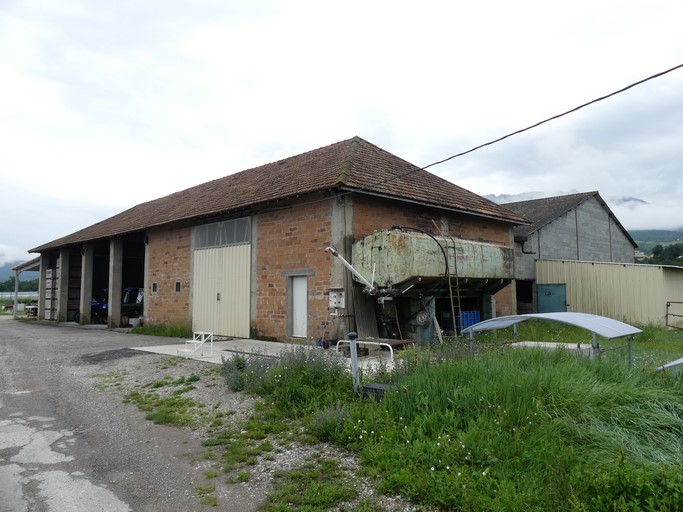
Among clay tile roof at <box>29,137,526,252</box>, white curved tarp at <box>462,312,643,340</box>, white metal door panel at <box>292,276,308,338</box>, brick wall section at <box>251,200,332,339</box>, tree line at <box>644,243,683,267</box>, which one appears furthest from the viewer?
tree line at <box>644,243,683,267</box>

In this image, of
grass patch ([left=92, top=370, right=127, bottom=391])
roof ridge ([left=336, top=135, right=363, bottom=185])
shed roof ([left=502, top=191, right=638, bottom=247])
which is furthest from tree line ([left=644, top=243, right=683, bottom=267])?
grass patch ([left=92, top=370, right=127, bottom=391])

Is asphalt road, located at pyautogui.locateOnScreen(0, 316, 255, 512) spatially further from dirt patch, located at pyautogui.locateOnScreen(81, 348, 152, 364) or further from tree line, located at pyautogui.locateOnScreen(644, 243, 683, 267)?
tree line, located at pyautogui.locateOnScreen(644, 243, 683, 267)

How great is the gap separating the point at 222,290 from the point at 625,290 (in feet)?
50.4

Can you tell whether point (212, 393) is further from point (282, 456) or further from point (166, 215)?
point (166, 215)

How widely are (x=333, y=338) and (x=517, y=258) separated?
12.8m

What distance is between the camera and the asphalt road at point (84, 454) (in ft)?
14.6

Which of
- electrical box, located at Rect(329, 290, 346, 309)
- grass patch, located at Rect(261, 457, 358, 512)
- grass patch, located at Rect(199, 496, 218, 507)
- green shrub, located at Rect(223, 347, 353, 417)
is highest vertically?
electrical box, located at Rect(329, 290, 346, 309)

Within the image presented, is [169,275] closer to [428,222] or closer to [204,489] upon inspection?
[428,222]

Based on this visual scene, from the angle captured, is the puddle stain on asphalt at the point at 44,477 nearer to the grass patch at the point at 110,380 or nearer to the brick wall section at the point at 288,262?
the grass patch at the point at 110,380

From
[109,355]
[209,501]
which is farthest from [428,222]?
[209,501]

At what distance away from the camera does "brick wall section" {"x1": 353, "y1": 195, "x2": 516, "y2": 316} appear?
1298cm

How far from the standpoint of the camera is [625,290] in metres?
19.0

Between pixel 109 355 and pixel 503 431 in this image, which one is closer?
pixel 503 431

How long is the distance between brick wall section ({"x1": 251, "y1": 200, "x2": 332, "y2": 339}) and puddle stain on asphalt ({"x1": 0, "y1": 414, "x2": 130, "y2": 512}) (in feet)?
23.8
